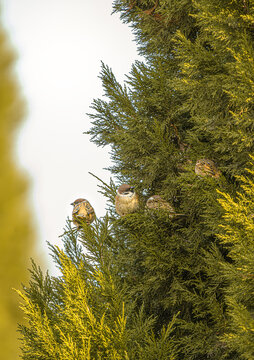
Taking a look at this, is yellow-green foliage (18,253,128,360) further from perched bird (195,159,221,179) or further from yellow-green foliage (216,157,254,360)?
perched bird (195,159,221,179)

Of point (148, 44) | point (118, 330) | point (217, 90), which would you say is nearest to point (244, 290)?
point (118, 330)

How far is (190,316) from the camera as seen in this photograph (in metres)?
1.48

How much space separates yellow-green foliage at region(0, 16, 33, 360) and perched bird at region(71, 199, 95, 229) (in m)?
1.66

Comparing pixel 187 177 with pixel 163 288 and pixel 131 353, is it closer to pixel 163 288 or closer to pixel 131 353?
pixel 163 288

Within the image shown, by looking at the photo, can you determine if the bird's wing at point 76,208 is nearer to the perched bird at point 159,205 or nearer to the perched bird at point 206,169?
the perched bird at point 159,205

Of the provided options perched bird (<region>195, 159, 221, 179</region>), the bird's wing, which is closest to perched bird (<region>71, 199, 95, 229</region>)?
the bird's wing

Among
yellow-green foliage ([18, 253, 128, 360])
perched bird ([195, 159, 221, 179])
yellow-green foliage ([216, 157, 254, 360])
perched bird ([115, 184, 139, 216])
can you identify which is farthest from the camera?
perched bird ([115, 184, 139, 216])

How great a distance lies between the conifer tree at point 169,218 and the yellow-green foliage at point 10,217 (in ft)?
5.13

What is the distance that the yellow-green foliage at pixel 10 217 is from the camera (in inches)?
114

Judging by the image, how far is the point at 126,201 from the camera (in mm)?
1451

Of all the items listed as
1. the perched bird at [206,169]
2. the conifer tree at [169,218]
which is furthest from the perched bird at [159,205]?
the perched bird at [206,169]

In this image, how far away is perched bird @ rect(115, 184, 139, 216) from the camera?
145 cm

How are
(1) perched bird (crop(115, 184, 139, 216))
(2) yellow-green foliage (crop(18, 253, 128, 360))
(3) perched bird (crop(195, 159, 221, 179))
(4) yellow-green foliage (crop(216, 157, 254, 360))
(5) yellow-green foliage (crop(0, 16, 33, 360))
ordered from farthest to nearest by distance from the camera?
(5) yellow-green foliage (crop(0, 16, 33, 360)) → (1) perched bird (crop(115, 184, 139, 216)) → (3) perched bird (crop(195, 159, 221, 179)) → (2) yellow-green foliage (crop(18, 253, 128, 360)) → (4) yellow-green foliage (crop(216, 157, 254, 360))

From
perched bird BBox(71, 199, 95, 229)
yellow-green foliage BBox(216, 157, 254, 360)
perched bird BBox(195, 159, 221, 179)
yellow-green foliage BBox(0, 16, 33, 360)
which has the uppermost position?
yellow-green foliage BBox(0, 16, 33, 360)
